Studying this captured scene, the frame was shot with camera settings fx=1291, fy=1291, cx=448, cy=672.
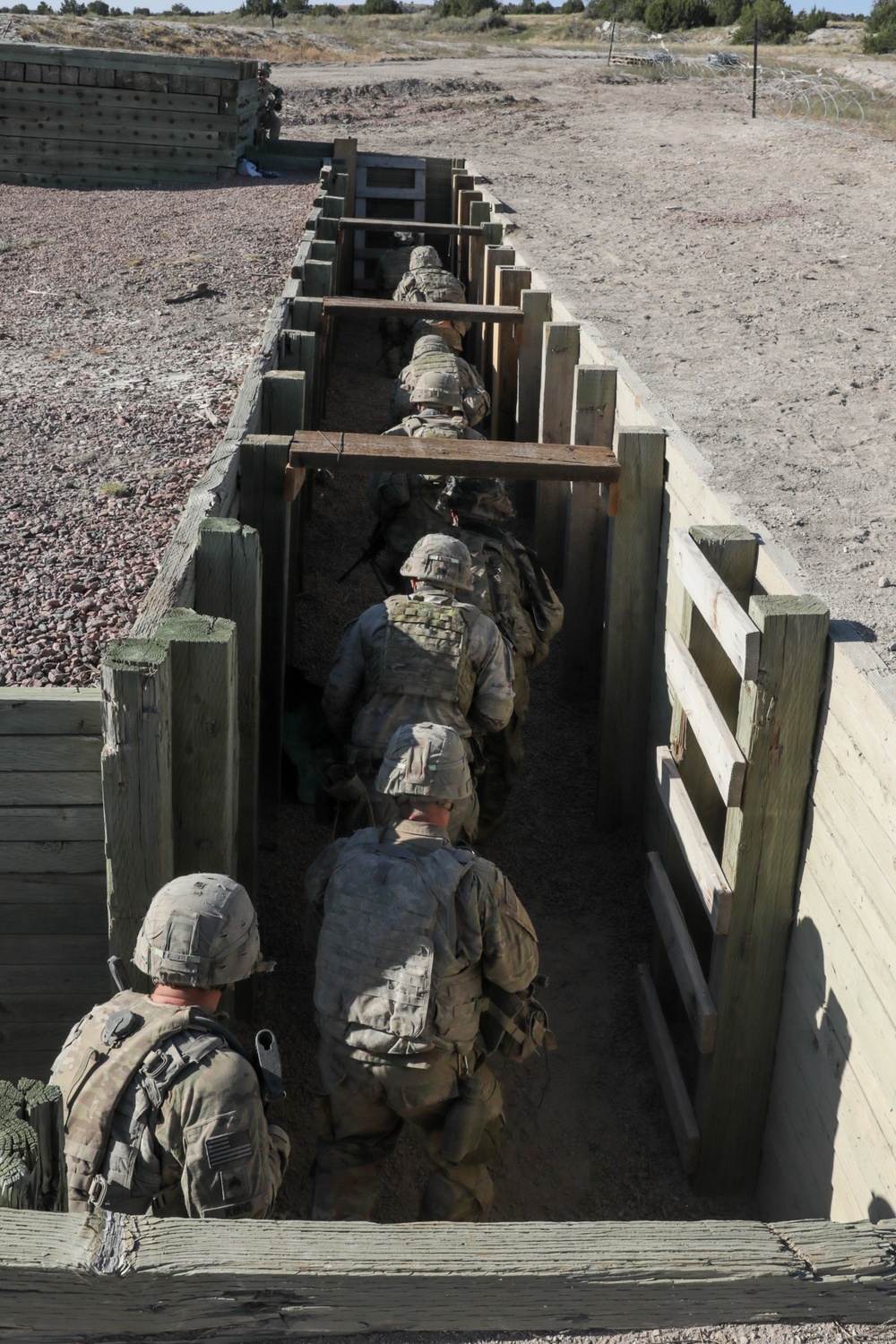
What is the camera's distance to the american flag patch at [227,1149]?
9.46ft

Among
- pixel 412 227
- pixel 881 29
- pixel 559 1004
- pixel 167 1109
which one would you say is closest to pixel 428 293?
pixel 412 227

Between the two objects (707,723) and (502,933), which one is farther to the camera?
(707,723)

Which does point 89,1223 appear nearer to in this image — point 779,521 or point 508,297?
point 779,521

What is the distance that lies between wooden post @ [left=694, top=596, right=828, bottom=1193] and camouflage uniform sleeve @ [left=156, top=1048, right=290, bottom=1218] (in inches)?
71.0

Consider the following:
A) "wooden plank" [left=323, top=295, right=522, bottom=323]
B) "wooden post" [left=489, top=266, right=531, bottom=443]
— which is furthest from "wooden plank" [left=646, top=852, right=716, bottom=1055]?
"wooden post" [left=489, top=266, right=531, bottom=443]

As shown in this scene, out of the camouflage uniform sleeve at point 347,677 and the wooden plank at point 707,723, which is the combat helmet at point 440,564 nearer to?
the camouflage uniform sleeve at point 347,677

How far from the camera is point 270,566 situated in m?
5.77

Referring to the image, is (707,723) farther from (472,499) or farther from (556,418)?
(556,418)

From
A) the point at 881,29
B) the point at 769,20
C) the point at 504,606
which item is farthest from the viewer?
the point at 769,20

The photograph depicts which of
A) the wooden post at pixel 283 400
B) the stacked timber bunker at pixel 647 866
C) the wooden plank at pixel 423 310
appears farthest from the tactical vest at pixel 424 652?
the wooden plank at pixel 423 310

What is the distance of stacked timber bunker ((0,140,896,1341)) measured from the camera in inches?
88.8

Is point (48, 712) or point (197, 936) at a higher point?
point (48, 712)

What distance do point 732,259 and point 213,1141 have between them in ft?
35.6

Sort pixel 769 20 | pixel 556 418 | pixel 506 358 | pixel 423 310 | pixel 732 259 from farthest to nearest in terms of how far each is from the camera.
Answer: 1. pixel 769 20
2. pixel 732 259
3. pixel 506 358
4. pixel 423 310
5. pixel 556 418
